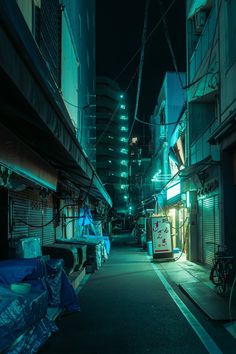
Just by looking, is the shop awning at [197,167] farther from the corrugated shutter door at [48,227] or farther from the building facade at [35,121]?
the corrugated shutter door at [48,227]

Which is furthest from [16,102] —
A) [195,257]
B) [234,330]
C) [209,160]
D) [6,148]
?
[195,257]

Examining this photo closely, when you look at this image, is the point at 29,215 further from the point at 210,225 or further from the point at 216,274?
the point at 210,225

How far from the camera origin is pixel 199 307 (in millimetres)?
9008

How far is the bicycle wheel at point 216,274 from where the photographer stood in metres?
10.9

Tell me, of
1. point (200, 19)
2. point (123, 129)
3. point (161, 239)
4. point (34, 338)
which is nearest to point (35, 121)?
point (34, 338)

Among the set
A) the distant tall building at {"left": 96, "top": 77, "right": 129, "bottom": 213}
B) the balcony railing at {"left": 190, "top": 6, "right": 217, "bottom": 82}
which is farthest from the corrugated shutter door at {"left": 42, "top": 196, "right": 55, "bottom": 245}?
the distant tall building at {"left": 96, "top": 77, "right": 129, "bottom": 213}

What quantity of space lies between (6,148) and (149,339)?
13.0 ft

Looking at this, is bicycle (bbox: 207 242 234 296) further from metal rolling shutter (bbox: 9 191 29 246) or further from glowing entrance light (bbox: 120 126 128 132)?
glowing entrance light (bbox: 120 126 128 132)

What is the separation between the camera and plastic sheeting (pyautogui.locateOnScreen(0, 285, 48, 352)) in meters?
4.72

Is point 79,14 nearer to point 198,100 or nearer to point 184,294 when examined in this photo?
point 198,100

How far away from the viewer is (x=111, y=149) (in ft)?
314

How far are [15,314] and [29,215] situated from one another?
222 inches

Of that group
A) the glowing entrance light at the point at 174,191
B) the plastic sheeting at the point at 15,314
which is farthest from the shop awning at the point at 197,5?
the plastic sheeting at the point at 15,314

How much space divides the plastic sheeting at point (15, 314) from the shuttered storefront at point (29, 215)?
3.15 meters
